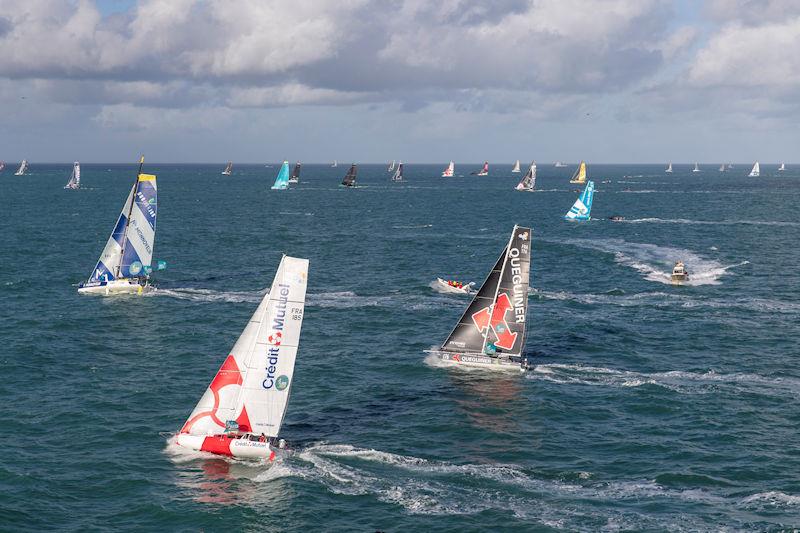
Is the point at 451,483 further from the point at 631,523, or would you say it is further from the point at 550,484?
the point at 631,523

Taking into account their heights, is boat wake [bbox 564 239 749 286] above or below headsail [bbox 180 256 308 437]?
above

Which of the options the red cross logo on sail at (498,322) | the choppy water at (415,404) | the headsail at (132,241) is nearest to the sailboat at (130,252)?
the headsail at (132,241)

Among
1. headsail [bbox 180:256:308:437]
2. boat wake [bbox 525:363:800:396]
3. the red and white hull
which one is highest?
headsail [bbox 180:256:308:437]

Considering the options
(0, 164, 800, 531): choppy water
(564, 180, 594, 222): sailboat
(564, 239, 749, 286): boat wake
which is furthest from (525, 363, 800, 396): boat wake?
(564, 180, 594, 222): sailboat

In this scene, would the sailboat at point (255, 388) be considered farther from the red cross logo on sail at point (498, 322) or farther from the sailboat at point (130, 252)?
the sailboat at point (130, 252)

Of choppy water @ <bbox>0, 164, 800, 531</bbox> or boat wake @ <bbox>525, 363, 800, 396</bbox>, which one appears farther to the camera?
boat wake @ <bbox>525, 363, 800, 396</bbox>

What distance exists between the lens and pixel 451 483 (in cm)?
3641

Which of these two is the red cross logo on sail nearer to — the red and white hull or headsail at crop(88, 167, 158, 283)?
the red and white hull

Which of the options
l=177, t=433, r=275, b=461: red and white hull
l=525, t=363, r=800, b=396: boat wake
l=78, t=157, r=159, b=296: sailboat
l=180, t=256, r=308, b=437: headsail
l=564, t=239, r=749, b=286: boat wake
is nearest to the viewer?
l=177, t=433, r=275, b=461: red and white hull

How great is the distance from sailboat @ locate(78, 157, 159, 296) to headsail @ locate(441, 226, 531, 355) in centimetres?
3390

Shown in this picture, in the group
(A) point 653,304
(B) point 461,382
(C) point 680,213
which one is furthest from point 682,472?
(C) point 680,213

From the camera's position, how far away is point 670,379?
170 feet

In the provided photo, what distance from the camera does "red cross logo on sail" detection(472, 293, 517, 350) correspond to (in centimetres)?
5434

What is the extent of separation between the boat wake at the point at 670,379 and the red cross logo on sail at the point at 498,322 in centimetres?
246
